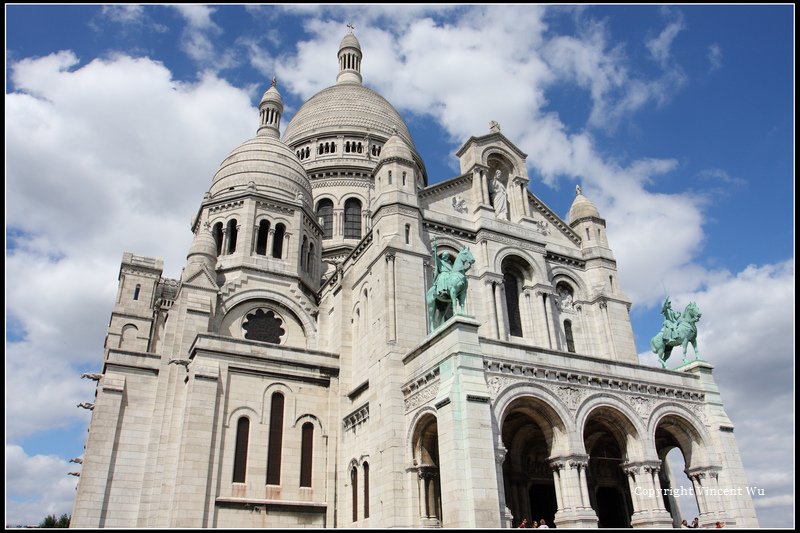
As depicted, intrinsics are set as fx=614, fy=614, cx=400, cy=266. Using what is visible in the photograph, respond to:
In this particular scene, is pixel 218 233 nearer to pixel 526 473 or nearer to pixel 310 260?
pixel 310 260

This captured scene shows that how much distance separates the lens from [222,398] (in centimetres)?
2867

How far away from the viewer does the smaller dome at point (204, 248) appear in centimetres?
3453

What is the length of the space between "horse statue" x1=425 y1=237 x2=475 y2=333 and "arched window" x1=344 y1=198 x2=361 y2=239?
25.2 metres

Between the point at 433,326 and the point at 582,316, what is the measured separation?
479 inches

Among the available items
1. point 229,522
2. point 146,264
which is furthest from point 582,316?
point 146,264

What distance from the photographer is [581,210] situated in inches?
1475

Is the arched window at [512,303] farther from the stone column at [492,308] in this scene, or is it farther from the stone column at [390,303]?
the stone column at [390,303]

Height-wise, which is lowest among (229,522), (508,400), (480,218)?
(229,522)

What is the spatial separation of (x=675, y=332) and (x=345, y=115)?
1506 inches

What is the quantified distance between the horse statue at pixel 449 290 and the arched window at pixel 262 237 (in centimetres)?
1571

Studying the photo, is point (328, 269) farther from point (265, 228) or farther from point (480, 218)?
point (480, 218)

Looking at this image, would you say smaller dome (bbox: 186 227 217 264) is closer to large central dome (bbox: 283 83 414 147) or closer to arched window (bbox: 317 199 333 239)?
arched window (bbox: 317 199 333 239)

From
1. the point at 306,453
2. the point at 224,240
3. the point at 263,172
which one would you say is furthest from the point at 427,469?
the point at 263,172

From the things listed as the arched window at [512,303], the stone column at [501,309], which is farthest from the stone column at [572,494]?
the arched window at [512,303]
